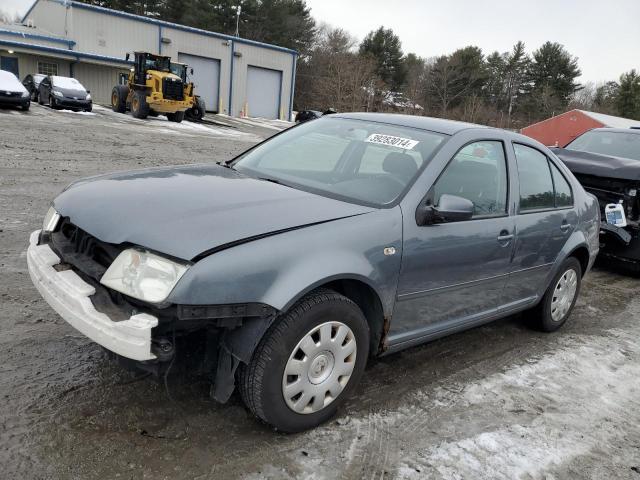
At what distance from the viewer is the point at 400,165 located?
3.45 meters

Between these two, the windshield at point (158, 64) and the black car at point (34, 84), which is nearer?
the windshield at point (158, 64)

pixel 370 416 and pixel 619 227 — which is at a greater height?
pixel 619 227

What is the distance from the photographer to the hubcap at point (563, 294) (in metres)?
4.65

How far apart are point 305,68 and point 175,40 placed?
23196 millimetres

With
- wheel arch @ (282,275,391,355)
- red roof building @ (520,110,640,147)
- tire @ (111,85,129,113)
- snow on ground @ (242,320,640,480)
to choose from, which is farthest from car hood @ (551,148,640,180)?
red roof building @ (520,110,640,147)

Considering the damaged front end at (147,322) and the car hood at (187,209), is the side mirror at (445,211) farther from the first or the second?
the damaged front end at (147,322)

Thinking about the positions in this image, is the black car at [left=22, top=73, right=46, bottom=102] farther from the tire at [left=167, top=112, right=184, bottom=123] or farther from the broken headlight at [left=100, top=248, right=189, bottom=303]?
the broken headlight at [left=100, top=248, right=189, bottom=303]

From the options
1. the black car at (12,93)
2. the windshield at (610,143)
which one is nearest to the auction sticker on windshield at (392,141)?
the windshield at (610,143)

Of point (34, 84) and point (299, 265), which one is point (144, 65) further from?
point (299, 265)

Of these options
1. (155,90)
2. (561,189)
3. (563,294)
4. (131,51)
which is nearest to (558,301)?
(563,294)

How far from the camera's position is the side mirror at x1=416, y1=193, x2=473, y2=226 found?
3.16m

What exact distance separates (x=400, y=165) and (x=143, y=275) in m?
1.76

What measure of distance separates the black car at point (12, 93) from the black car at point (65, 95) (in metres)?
2.27

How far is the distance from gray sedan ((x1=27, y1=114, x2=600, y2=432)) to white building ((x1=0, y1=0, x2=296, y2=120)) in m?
26.6
